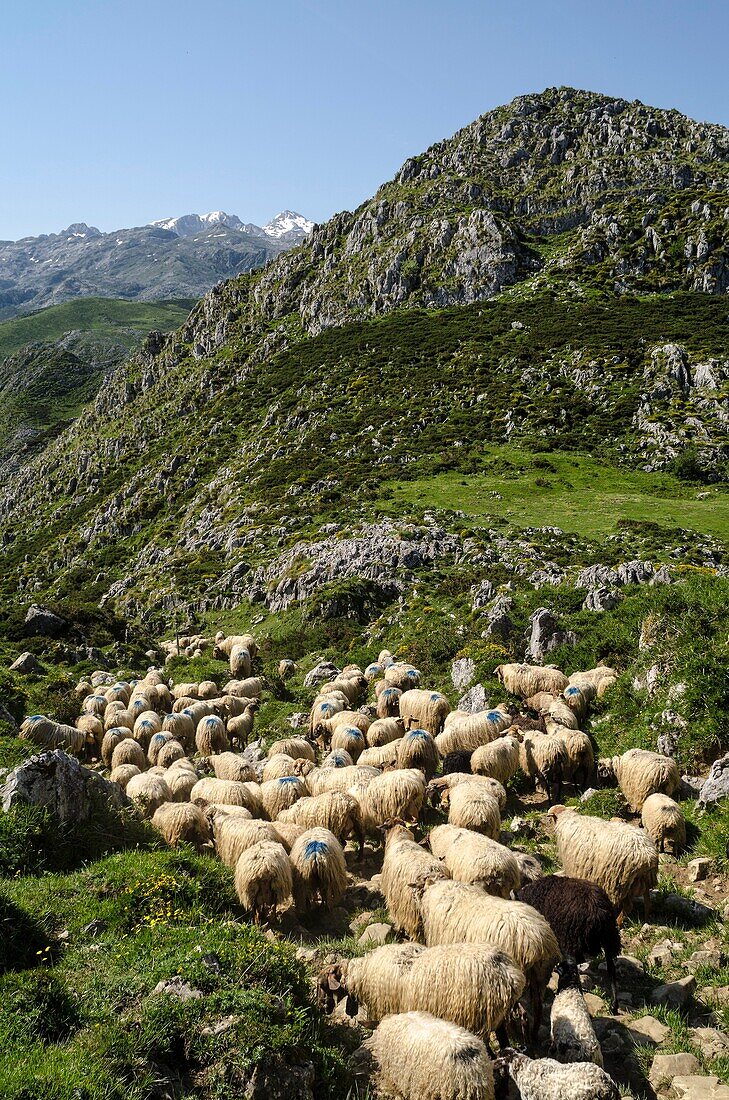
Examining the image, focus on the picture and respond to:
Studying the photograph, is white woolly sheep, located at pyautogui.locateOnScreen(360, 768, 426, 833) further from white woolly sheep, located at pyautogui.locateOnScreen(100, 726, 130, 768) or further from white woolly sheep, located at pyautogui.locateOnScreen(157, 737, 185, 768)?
white woolly sheep, located at pyautogui.locateOnScreen(100, 726, 130, 768)

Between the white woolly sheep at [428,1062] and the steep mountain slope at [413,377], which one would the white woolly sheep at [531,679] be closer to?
the white woolly sheep at [428,1062]

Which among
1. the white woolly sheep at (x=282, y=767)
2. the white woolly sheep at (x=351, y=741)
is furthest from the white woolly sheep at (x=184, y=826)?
the white woolly sheep at (x=351, y=741)

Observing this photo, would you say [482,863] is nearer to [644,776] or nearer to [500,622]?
[644,776]

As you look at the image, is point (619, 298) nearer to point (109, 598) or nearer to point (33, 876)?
point (109, 598)

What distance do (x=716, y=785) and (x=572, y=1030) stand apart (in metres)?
6.20

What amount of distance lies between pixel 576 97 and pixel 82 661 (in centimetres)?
15535

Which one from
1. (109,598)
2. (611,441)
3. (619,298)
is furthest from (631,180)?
(109,598)

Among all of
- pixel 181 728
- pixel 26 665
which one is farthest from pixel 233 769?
pixel 26 665

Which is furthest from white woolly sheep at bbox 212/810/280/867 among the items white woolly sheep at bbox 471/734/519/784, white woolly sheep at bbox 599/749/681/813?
white woolly sheep at bbox 599/749/681/813

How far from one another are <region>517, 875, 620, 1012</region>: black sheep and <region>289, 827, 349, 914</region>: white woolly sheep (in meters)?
3.66

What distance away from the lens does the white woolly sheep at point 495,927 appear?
6973 mm

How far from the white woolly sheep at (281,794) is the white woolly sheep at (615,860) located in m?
6.37

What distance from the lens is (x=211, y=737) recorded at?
20.1m

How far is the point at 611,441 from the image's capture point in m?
52.8
